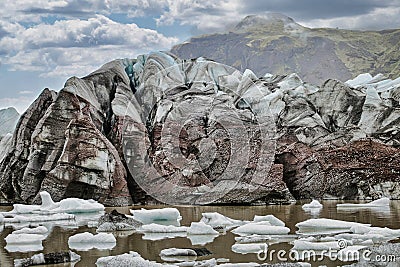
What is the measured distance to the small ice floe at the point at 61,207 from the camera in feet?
67.2

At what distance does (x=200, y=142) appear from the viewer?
87.4 ft

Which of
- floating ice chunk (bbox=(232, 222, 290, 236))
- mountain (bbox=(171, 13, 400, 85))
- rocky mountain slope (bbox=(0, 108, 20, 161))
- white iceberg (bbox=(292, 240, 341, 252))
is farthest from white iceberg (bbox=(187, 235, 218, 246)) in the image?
mountain (bbox=(171, 13, 400, 85))

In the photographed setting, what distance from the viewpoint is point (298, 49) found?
230 ft

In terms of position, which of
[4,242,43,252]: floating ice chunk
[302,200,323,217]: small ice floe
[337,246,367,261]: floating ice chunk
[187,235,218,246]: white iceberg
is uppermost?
[337,246,367,261]: floating ice chunk

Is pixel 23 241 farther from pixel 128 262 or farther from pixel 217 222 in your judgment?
pixel 217 222

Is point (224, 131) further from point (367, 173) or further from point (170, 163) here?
point (367, 173)

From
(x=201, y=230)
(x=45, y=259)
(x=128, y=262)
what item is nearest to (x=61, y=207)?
(x=201, y=230)

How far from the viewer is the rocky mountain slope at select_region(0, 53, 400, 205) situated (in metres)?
24.3

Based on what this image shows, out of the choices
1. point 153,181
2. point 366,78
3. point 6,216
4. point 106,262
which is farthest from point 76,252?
point 366,78

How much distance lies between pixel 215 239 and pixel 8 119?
25.3m

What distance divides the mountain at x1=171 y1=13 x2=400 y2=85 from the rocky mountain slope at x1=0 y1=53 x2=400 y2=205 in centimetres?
3144

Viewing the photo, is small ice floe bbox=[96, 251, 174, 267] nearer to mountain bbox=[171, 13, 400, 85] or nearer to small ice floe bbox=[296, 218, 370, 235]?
small ice floe bbox=[296, 218, 370, 235]

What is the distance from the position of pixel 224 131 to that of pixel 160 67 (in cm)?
859

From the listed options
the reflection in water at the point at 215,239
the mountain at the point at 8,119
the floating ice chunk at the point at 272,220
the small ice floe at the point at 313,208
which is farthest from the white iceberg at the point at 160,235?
the mountain at the point at 8,119
